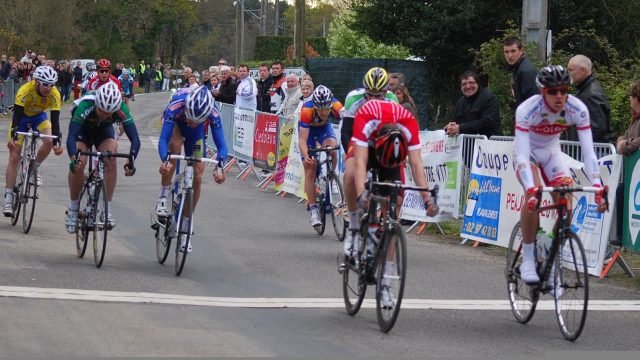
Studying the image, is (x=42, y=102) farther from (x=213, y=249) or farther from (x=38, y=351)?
(x=38, y=351)

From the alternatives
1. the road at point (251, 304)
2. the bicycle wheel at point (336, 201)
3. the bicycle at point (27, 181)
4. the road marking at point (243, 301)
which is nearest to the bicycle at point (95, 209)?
the road at point (251, 304)

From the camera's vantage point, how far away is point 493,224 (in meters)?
14.3

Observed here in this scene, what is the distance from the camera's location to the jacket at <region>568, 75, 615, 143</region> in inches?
508

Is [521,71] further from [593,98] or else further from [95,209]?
[95,209]

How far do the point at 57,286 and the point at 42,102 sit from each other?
484 centimetres

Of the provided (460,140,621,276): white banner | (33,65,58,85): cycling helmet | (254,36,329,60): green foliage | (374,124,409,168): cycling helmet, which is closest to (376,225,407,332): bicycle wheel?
(374,124,409,168): cycling helmet

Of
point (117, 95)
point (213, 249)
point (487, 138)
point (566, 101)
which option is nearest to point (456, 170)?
point (487, 138)

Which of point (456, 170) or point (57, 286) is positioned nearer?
point (57, 286)

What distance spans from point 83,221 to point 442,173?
17.8 feet

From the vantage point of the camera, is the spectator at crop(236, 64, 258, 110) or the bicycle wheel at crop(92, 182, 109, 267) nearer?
the bicycle wheel at crop(92, 182, 109, 267)

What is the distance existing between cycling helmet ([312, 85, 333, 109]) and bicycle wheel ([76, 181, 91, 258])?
320 cm

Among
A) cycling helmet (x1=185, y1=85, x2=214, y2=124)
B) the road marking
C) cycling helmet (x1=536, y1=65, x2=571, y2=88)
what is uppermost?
cycling helmet (x1=536, y1=65, x2=571, y2=88)

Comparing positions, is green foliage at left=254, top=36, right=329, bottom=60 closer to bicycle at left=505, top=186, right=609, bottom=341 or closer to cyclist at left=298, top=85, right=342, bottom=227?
cyclist at left=298, top=85, right=342, bottom=227

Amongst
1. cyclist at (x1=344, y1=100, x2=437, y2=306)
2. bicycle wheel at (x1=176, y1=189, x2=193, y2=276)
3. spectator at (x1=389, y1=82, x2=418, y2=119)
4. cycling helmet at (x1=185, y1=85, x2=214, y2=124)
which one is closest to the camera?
cyclist at (x1=344, y1=100, x2=437, y2=306)
